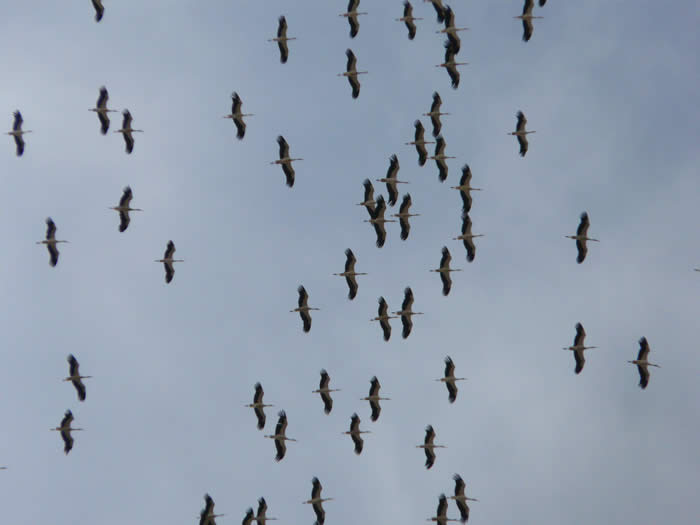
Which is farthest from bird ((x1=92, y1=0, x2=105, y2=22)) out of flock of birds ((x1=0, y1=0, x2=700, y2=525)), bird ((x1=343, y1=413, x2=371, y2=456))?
bird ((x1=343, y1=413, x2=371, y2=456))

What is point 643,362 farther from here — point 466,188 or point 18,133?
point 18,133

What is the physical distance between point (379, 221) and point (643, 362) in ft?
76.6

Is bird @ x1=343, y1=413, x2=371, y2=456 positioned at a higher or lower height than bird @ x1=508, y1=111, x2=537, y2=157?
lower

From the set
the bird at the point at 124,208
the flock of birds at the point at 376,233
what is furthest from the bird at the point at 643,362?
the bird at the point at 124,208

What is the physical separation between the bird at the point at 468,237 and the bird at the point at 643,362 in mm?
15096

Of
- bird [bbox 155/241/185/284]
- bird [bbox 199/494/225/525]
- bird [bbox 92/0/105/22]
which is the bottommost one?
bird [bbox 199/494/225/525]

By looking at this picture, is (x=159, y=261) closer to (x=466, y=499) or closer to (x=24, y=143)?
(x=24, y=143)

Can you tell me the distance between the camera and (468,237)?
537 feet

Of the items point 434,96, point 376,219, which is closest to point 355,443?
point 376,219

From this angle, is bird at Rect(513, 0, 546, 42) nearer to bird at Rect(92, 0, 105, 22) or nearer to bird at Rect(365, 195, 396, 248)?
bird at Rect(365, 195, 396, 248)

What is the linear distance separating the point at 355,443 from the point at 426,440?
5713mm

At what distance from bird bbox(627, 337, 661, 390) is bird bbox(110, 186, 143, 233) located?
41072 mm

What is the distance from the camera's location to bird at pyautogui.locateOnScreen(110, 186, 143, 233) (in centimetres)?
16238

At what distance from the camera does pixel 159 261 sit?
→ 6516 inches
